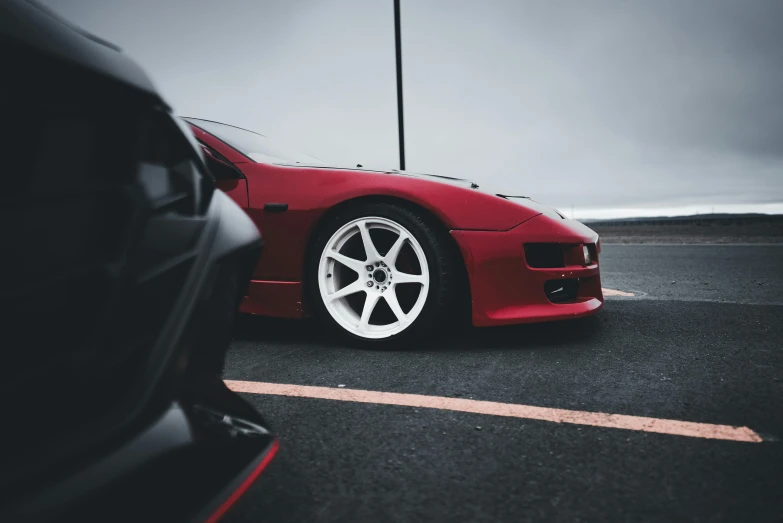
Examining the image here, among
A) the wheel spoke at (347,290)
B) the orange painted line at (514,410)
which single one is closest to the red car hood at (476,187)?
the wheel spoke at (347,290)

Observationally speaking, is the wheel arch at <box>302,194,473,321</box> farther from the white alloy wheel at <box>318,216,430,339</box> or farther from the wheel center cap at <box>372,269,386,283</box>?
the wheel center cap at <box>372,269,386,283</box>

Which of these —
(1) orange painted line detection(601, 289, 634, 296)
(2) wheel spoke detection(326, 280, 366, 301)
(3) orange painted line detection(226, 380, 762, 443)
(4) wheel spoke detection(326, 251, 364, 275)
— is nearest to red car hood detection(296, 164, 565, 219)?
(4) wheel spoke detection(326, 251, 364, 275)

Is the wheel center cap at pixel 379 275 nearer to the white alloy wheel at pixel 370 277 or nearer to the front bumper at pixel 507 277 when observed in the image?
the white alloy wheel at pixel 370 277

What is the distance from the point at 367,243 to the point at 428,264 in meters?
0.33

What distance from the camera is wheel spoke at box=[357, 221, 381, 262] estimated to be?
2713 mm

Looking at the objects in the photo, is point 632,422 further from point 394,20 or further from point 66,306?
point 394,20

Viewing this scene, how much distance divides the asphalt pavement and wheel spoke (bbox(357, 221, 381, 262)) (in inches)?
18.7

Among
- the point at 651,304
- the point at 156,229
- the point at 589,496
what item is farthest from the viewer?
the point at 651,304

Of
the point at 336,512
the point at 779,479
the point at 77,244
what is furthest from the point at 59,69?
the point at 779,479

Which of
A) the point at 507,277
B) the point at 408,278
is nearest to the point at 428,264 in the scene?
the point at 408,278

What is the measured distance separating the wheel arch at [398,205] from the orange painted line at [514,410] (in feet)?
2.36

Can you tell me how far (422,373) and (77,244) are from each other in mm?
1755

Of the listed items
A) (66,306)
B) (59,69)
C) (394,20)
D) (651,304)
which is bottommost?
(651,304)

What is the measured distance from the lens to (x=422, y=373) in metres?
2.33
